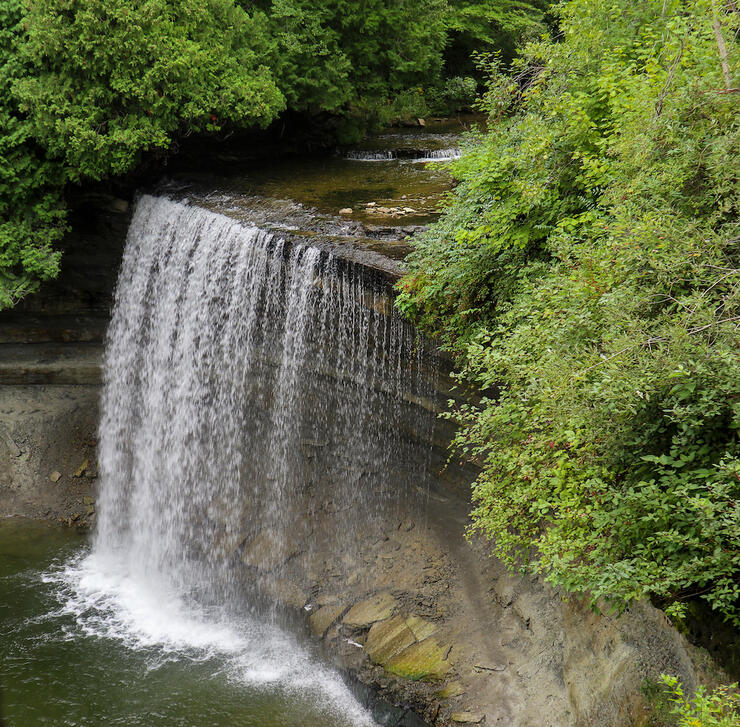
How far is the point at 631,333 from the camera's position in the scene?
14.2ft

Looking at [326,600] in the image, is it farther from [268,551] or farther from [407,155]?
[407,155]

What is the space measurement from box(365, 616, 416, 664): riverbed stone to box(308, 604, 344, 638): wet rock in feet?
2.10

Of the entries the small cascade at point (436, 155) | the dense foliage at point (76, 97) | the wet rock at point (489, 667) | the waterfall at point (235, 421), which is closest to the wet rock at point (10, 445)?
the waterfall at point (235, 421)

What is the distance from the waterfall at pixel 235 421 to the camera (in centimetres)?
919

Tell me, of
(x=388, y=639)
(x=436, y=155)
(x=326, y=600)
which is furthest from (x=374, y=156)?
(x=388, y=639)

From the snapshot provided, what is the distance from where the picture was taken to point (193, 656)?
8641 millimetres

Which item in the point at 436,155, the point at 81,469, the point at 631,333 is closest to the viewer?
the point at 631,333

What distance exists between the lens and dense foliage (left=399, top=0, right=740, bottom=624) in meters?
3.98

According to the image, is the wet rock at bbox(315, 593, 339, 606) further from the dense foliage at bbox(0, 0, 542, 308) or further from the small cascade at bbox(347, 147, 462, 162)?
the small cascade at bbox(347, 147, 462, 162)

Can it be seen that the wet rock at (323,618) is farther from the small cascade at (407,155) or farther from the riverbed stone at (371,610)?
the small cascade at (407,155)

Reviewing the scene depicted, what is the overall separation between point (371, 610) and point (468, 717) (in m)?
2.09

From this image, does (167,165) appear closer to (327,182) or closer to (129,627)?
(327,182)

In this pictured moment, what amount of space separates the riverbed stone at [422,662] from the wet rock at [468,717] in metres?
0.53

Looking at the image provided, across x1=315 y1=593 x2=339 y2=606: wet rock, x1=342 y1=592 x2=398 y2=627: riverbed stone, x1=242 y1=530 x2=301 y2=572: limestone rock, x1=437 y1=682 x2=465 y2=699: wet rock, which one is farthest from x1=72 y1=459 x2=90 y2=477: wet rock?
x1=437 y1=682 x2=465 y2=699: wet rock
